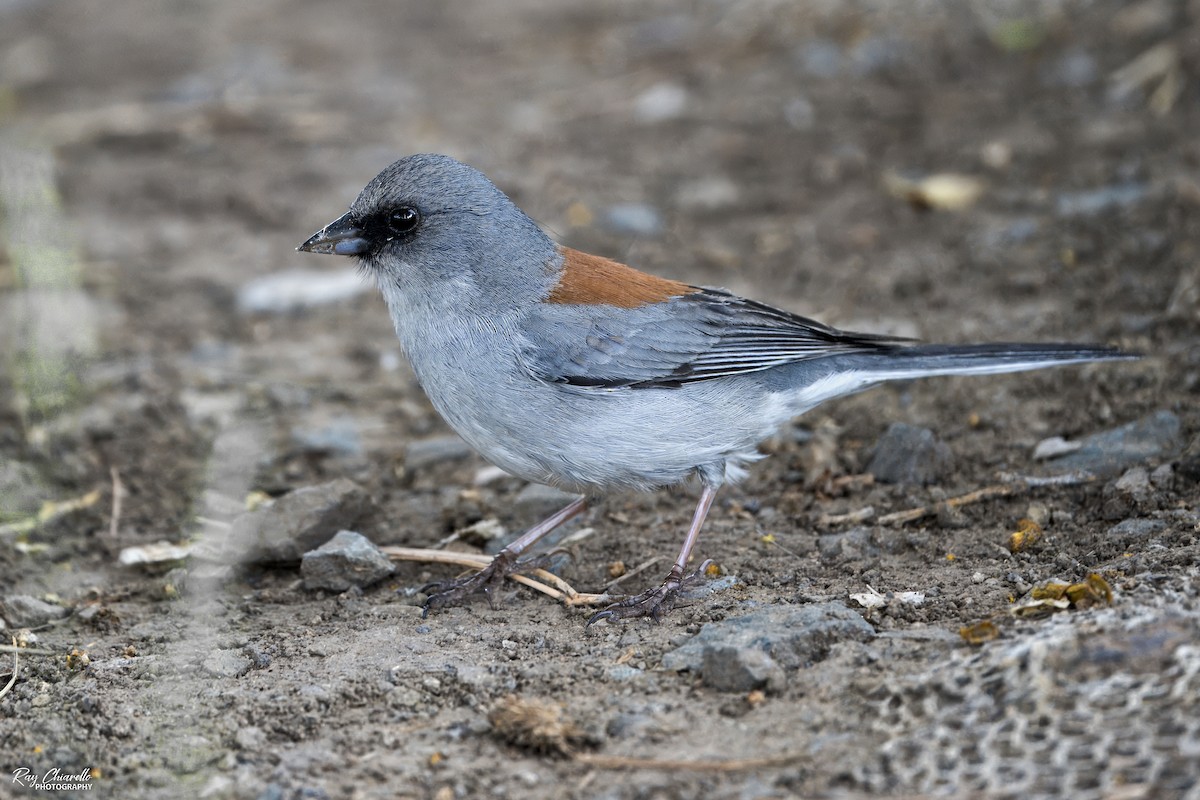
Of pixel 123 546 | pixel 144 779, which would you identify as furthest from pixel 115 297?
pixel 144 779

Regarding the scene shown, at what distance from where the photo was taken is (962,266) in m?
6.46

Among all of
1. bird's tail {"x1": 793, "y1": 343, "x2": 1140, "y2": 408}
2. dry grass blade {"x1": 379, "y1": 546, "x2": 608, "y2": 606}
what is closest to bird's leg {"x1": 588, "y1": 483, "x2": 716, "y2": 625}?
dry grass blade {"x1": 379, "y1": 546, "x2": 608, "y2": 606}

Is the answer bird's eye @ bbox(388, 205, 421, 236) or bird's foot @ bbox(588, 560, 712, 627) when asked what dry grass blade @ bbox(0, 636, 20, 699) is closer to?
bird's foot @ bbox(588, 560, 712, 627)

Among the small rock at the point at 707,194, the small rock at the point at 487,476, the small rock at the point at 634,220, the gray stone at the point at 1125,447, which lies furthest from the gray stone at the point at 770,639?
the small rock at the point at 707,194

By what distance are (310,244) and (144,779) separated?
A: 2.13 meters

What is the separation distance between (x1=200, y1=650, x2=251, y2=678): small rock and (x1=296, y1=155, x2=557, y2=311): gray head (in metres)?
1.44

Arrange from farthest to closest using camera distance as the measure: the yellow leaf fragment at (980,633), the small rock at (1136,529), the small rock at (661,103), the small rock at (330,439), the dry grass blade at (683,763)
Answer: the small rock at (661,103), the small rock at (330,439), the small rock at (1136,529), the yellow leaf fragment at (980,633), the dry grass blade at (683,763)

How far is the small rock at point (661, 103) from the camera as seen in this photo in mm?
8781

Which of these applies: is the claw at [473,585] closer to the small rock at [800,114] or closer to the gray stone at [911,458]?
the gray stone at [911,458]

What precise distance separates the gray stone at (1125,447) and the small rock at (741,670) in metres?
1.84

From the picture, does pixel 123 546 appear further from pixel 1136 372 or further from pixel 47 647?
pixel 1136 372

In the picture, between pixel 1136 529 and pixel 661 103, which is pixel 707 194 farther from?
pixel 1136 529

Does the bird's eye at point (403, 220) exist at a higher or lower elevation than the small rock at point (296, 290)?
higher

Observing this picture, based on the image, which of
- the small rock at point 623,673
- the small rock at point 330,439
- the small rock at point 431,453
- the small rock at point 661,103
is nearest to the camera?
the small rock at point 623,673
